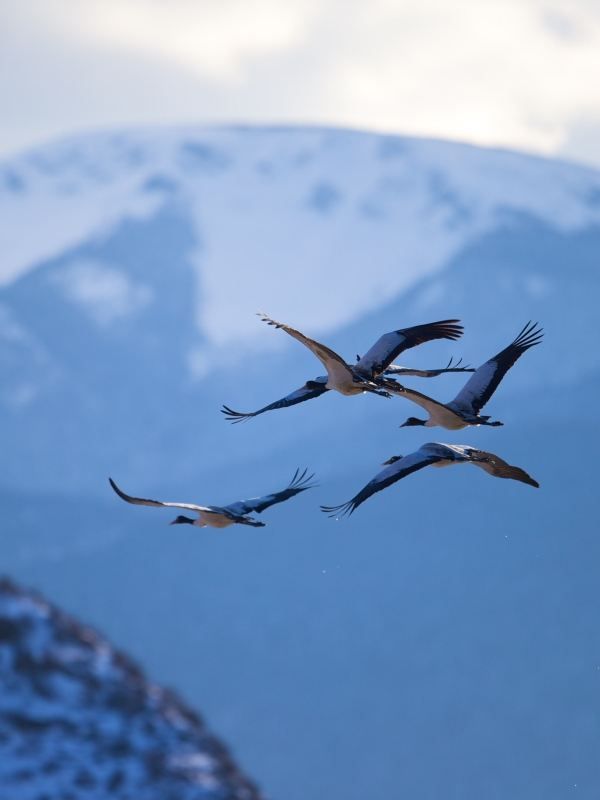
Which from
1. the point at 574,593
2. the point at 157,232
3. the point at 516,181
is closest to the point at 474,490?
the point at 574,593

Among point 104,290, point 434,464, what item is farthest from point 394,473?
point 104,290

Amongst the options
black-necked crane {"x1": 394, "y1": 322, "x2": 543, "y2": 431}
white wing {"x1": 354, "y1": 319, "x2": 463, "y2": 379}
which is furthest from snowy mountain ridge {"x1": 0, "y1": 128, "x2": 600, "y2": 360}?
Answer: white wing {"x1": 354, "y1": 319, "x2": 463, "y2": 379}

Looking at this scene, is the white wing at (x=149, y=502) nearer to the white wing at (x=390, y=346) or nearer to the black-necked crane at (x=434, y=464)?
the black-necked crane at (x=434, y=464)

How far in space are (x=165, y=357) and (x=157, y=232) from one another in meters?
6.82

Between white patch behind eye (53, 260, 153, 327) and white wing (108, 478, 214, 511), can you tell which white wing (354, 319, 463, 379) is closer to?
white wing (108, 478, 214, 511)

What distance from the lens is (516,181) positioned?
69312mm

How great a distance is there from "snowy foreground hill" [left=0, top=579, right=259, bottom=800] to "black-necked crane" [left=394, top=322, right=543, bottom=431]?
1818 centimetres

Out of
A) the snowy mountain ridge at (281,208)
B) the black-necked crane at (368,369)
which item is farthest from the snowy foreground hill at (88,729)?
the snowy mountain ridge at (281,208)

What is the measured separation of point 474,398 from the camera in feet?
39.1

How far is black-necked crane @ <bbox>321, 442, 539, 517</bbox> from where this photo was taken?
34.3 feet

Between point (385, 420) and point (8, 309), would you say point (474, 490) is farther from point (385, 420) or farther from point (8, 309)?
point (8, 309)

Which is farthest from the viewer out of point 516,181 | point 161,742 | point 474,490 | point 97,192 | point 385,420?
Answer: point 97,192

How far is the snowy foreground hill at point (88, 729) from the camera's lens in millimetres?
28672

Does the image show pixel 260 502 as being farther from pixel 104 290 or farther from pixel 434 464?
pixel 104 290
